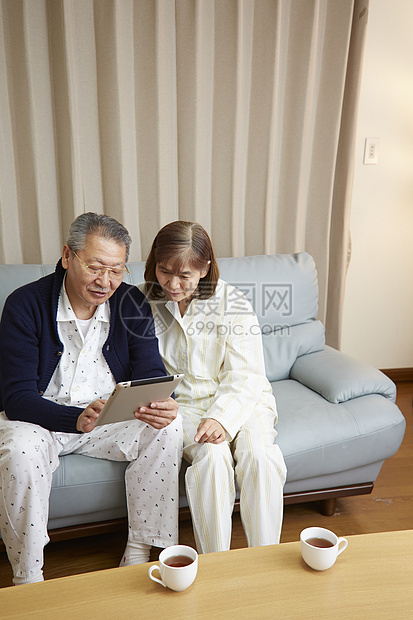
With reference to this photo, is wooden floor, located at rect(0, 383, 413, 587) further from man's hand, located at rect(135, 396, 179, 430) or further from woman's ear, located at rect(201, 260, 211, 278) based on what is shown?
woman's ear, located at rect(201, 260, 211, 278)

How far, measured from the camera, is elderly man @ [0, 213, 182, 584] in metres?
1.38

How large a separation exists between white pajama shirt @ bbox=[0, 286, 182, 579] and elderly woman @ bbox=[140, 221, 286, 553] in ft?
0.35

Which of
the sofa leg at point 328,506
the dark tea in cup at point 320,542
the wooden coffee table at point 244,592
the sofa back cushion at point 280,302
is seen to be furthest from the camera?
the sofa back cushion at point 280,302

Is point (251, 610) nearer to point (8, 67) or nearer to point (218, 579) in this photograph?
point (218, 579)

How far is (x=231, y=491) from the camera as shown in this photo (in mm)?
1507

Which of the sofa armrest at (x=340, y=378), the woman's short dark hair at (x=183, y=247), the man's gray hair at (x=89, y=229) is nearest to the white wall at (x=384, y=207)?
the sofa armrest at (x=340, y=378)

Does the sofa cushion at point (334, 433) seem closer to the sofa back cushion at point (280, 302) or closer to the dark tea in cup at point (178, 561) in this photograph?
the sofa back cushion at point (280, 302)

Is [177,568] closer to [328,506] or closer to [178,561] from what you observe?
[178,561]

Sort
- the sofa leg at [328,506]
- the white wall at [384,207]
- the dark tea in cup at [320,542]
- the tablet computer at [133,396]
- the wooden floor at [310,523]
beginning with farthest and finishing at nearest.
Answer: the white wall at [384,207] → the sofa leg at [328,506] → the wooden floor at [310,523] → the tablet computer at [133,396] → the dark tea in cup at [320,542]

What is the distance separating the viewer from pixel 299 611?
0.94 meters

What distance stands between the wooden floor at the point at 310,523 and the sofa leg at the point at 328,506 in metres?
0.02

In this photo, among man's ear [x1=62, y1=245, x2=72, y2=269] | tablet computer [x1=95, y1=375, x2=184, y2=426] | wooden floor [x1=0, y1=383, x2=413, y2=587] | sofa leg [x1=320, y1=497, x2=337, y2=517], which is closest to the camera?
tablet computer [x1=95, y1=375, x2=184, y2=426]

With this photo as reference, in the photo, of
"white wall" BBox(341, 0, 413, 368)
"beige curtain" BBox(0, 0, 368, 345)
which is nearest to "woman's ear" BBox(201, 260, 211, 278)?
"beige curtain" BBox(0, 0, 368, 345)

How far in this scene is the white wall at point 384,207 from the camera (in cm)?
288
